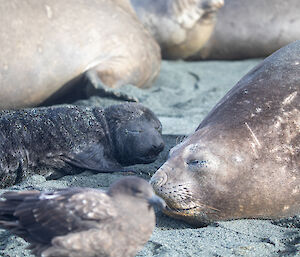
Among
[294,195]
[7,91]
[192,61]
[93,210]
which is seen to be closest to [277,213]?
[294,195]

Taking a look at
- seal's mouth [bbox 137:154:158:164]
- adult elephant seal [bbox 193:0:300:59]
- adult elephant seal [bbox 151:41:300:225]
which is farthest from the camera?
adult elephant seal [bbox 193:0:300:59]

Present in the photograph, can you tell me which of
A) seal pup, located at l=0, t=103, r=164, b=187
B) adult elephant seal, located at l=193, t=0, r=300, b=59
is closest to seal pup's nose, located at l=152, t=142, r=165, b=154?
seal pup, located at l=0, t=103, r=164, b=187

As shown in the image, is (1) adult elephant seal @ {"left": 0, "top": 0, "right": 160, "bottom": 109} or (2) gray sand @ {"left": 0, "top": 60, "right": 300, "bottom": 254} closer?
(2) gray sand @ {"left": 0, "top": 60, "right": 300, "bottom": 254}

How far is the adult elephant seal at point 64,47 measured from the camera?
13.4 feet

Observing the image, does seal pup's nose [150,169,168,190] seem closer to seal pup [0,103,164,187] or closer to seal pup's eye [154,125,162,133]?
seal pup [0,103,164,187]

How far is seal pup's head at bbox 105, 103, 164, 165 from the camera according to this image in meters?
3.57

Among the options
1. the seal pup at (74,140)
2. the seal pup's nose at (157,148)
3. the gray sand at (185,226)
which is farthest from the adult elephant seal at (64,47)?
the seal pup's nose at (157,148)

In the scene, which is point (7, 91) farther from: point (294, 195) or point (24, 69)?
point (294, 195)

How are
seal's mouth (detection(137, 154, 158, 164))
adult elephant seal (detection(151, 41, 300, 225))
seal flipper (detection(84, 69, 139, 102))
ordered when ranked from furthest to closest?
1. seal flipper (detection(84, 69, 139, 102))
2. seal's mouth (detection(137, 154, 158, 164))
3. adult elephant seal (detection(151, 41, 300, 225))

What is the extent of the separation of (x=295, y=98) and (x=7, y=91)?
2094 mm

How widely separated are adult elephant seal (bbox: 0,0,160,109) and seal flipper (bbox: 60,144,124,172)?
3.02 ft

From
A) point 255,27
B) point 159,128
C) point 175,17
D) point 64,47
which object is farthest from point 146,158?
point 255,27

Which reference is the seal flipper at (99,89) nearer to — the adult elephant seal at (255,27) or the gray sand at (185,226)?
the gray sand at (185,226)

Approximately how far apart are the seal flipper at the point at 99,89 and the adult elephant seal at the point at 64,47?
1.8 inches
